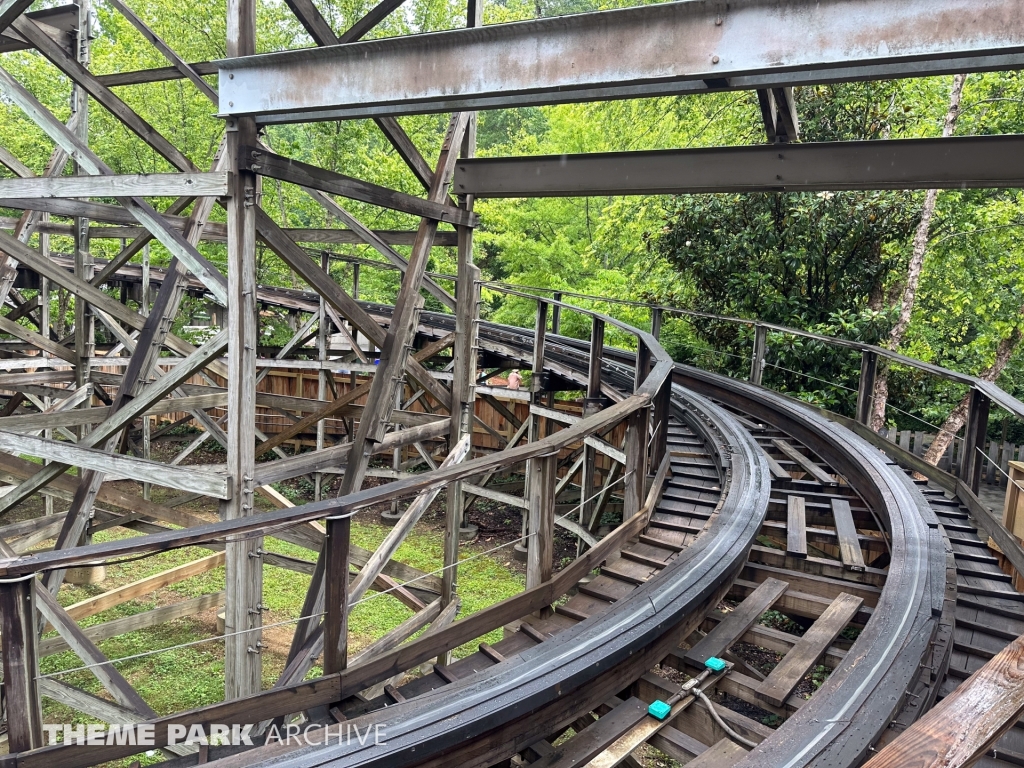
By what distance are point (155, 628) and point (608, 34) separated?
8421 mm

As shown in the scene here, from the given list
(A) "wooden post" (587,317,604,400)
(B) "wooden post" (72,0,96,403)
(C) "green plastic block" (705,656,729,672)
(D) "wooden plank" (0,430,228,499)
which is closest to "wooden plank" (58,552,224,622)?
(D) "wooden plank" (0,430,228,499)

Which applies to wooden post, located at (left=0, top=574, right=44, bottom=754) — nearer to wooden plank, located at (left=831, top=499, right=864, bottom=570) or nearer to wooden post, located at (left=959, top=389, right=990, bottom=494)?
wooden plank, located at (left=831, top=499, right=864, bottom=570)

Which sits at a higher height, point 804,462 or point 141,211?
point 141,211

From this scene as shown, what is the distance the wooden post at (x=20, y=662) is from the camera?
1.89 metres

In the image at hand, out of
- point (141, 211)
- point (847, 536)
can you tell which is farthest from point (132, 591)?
point (847, 536)

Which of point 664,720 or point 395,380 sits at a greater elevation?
point 395,380

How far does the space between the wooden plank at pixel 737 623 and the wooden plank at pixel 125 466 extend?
2538mm

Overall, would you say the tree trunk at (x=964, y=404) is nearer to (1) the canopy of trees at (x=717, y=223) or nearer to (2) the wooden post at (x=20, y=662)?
(1) the canopy of trees at (x=717, y=223)

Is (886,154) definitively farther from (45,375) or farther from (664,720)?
(45,375)

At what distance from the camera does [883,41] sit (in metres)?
2.16

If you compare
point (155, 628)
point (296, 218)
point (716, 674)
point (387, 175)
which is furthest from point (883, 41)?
point (296, 218)

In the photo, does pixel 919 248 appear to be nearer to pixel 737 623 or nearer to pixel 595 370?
pixel 595 370

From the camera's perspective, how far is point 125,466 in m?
4.01

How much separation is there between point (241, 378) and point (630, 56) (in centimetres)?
254
